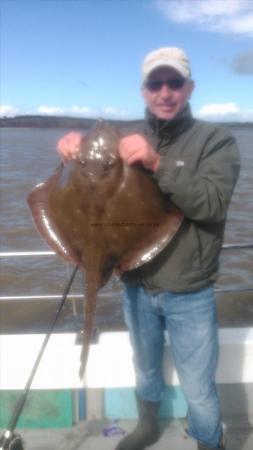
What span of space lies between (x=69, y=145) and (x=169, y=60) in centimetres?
69

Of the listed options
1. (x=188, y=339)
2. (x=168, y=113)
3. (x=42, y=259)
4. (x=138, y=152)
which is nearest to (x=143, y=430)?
(x=188, y=339)

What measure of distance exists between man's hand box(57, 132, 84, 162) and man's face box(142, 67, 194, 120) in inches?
18.1

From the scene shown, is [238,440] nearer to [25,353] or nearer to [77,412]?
[77,412]

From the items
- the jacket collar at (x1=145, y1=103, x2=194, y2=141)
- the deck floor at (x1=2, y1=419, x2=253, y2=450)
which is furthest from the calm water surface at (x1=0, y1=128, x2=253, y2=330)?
the jacket collar at (x1=145, y1=103, x2=194, y2=141)

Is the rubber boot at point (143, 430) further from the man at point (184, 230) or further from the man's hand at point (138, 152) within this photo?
the man's hand at point (138, 152)

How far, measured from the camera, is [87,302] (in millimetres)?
2406

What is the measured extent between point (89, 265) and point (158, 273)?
0.44 m

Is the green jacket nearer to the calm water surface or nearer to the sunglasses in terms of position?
the sunglasses

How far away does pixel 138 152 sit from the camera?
2.23 m

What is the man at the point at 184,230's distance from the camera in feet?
7.65

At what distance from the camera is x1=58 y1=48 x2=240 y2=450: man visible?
2332mm

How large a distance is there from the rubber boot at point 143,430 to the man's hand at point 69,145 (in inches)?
69.6

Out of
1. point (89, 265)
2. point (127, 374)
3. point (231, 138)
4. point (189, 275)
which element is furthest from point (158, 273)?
point (127, 374)

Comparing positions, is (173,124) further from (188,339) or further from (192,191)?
(188,339)
